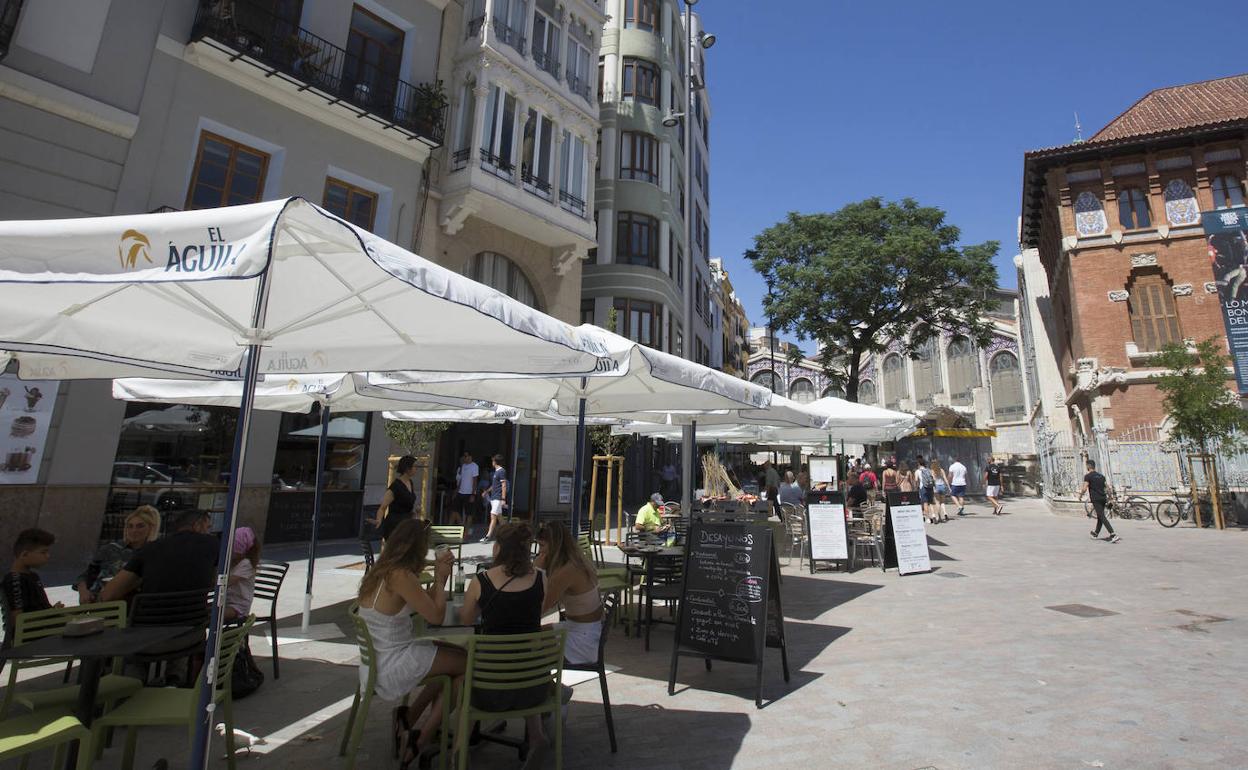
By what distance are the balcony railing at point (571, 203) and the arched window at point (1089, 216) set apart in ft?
71.2

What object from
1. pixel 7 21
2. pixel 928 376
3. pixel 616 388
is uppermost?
pixel 928 376

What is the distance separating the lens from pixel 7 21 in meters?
9.88

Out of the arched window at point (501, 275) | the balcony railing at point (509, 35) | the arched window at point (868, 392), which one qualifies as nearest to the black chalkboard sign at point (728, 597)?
the arched window at point (501, 275)

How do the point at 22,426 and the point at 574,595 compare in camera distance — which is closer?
A: the point at 574,595

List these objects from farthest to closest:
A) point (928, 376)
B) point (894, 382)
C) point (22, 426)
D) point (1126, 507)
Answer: point (894, 382), point (928, 376), point (1126, 507), point (22, 426)

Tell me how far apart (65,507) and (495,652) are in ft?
34.5

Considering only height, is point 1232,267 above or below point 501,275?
above

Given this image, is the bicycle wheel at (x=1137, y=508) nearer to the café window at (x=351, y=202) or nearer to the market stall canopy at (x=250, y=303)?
the market stall canopy at (x=250, y=303)

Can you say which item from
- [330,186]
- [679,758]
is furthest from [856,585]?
[330,186]

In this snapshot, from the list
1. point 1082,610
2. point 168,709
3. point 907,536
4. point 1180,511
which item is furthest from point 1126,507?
point 168,709

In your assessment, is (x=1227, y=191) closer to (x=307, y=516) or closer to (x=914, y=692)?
(x=914, y=692)

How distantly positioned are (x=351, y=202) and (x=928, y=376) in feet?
199

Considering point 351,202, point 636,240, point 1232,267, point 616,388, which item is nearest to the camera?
point 616,388

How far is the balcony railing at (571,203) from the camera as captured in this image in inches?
749
